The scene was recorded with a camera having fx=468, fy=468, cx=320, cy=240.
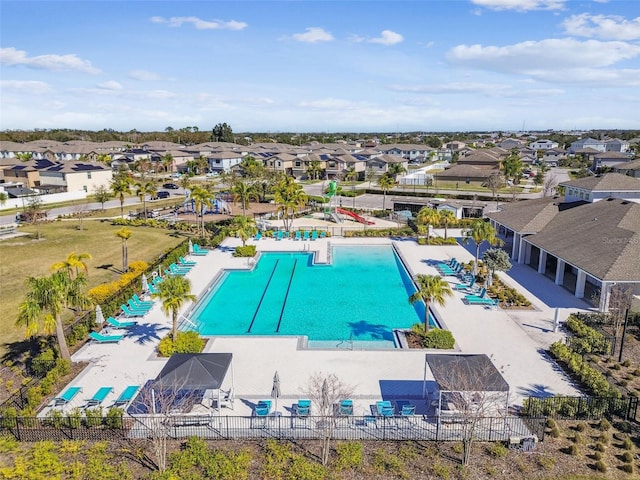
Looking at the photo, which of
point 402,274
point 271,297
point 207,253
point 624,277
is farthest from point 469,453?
point 207,253

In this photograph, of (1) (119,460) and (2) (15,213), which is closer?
(1) (119,460)

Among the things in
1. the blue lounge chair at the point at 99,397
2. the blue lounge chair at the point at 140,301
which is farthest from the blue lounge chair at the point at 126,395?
the blue lounge chair at the point at 140,301

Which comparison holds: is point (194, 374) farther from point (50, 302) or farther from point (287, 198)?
point (287, 198)

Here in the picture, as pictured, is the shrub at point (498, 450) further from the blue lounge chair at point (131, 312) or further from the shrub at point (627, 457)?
the blue lounge chair at point (131, 312)

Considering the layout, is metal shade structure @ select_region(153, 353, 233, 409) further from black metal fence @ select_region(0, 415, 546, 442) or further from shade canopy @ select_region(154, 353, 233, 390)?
black metal fence @ select_region(0, 415, 546, 442)

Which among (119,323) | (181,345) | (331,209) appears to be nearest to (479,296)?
(181,345)

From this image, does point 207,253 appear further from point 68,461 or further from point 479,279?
point 68,461
